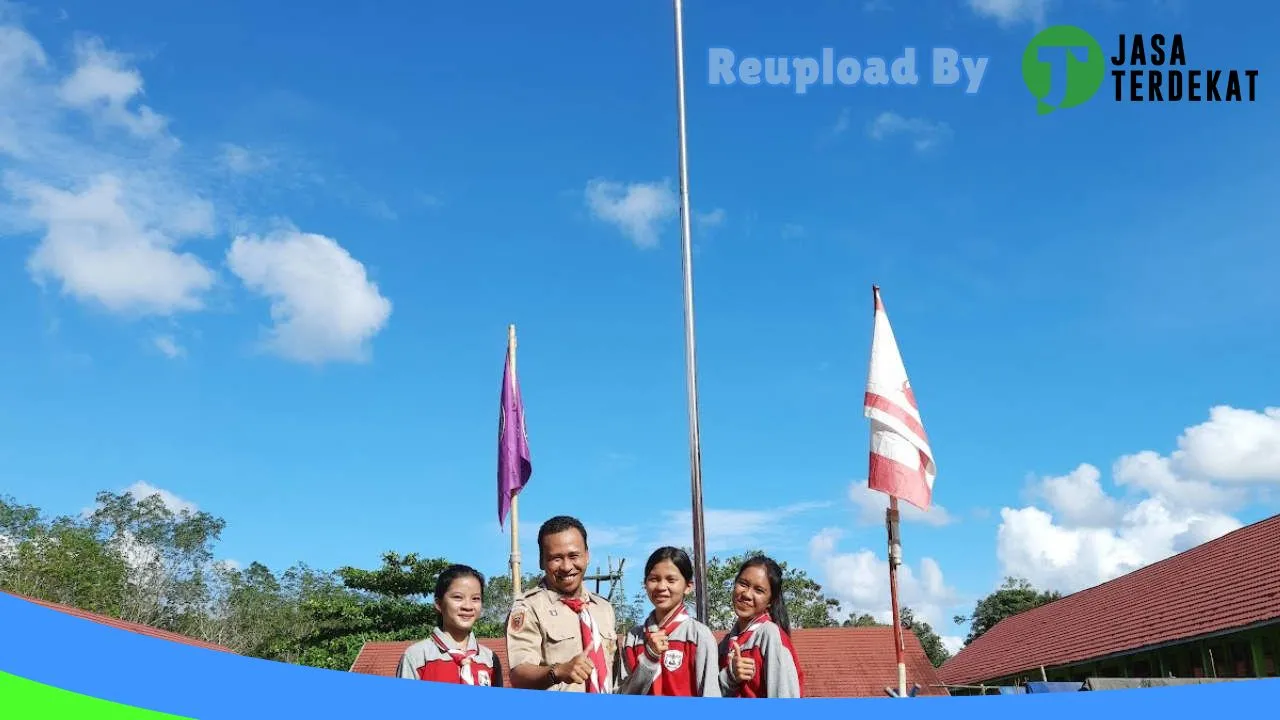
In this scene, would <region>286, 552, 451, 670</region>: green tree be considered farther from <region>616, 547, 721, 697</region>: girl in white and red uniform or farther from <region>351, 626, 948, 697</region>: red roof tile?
<region>616, 547, 721, 697</region>: girl in white and red uniform

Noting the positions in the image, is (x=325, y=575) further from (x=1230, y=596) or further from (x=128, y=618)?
(x=1230, y=596)

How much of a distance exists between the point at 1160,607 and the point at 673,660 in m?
17.9

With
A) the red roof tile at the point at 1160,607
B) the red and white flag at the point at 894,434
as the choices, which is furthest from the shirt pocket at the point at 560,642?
the red roof tile at the point at 1160,607

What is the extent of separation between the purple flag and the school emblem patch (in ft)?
15.6

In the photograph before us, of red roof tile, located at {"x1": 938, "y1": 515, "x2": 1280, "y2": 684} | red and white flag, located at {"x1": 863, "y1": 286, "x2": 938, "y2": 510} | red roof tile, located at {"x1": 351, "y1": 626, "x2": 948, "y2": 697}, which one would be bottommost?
red roof tile, located at {"x1": 351, "y1": 626, "x2": 948, "y2": 697}

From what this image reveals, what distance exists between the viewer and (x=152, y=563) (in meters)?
42.3

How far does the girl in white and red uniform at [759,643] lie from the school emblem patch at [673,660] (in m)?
0.21

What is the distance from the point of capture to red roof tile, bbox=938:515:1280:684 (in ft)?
53.1

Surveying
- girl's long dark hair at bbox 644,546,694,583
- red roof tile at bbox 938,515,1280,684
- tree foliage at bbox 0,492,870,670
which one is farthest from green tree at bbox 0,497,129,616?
girl's long dark hair at bbox 644,546,694,583

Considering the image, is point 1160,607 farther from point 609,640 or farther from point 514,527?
point 609,640

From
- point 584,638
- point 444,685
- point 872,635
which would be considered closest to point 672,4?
point 584,638

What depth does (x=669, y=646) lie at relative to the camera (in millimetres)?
3711

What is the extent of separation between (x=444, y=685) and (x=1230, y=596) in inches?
677

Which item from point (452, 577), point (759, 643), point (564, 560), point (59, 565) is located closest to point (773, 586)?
point (759, 643)
